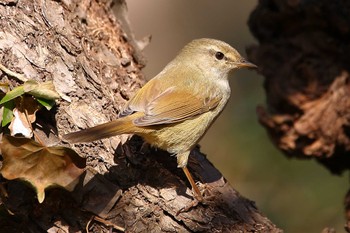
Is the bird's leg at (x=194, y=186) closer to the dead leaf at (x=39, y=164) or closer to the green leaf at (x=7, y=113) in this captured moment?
the dead leaf at (x=39, y=164)

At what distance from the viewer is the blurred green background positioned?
20.6ft

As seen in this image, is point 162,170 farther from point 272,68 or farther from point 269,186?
point 269,186

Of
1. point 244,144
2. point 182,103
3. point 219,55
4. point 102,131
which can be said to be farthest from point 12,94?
point 244,144

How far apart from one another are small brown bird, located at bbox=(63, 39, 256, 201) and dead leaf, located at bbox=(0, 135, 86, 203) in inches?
4.9

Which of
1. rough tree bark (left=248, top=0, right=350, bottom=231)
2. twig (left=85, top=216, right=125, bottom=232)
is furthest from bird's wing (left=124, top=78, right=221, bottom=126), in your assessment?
rough tree bark (left=248, top=0, right=350, bottom=231)

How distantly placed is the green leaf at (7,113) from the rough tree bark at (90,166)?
0.13m

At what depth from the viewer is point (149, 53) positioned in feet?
29.6

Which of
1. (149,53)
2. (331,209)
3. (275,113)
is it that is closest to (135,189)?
(275,113)

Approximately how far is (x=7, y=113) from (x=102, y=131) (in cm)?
54

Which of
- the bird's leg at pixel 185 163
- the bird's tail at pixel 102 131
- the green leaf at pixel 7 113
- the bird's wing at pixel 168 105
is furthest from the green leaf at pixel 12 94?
the bird's leg at pixel 185 163

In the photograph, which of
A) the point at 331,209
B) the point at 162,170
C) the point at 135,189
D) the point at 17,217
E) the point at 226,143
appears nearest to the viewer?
the point at 17,217

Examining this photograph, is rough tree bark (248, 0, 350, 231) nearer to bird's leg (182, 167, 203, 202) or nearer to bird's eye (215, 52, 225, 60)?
bird's eye (215, 52, 225, 60)

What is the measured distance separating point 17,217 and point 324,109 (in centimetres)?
299

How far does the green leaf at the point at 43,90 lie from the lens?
3369 millimetres
